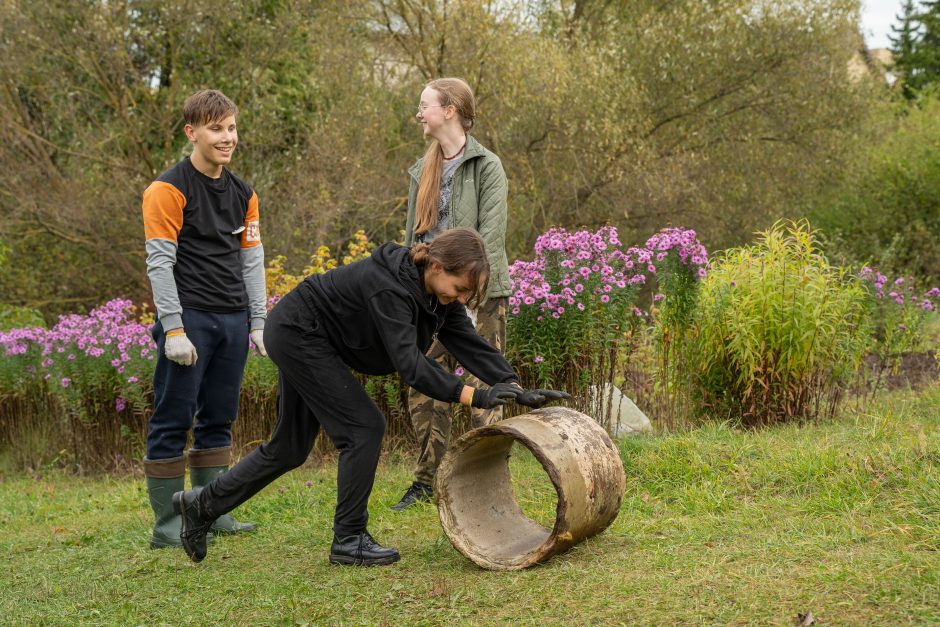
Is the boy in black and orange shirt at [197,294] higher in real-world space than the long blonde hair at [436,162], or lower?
lower

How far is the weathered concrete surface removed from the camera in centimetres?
378

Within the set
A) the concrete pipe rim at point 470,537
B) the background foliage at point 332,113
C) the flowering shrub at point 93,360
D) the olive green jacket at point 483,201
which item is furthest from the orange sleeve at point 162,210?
the background foliage at point 332,113

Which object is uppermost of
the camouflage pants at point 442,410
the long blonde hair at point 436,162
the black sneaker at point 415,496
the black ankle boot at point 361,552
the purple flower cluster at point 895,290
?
the long blonde hair at point 436,162

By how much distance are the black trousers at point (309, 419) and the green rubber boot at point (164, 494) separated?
1.84ft

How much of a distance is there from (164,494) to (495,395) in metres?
1.94

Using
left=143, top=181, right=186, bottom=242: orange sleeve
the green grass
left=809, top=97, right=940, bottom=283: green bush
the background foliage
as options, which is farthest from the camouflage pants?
left=809, top=97, right=940, bottom=283: green bush

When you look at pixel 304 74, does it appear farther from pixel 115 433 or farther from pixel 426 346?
pixel 426 346

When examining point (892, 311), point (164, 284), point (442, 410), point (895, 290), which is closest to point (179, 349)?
point (164, 284)

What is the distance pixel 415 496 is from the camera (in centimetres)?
512

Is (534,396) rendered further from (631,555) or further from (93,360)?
(93,360)

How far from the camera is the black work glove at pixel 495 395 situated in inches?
142

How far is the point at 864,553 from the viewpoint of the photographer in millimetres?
3607

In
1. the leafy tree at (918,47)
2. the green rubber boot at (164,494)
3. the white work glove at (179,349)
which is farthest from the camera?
the leafy tree at (918,47)

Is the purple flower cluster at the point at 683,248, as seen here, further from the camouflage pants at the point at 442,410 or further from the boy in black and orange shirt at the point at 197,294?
the boy in black and orange shirt at the point at 197,294
